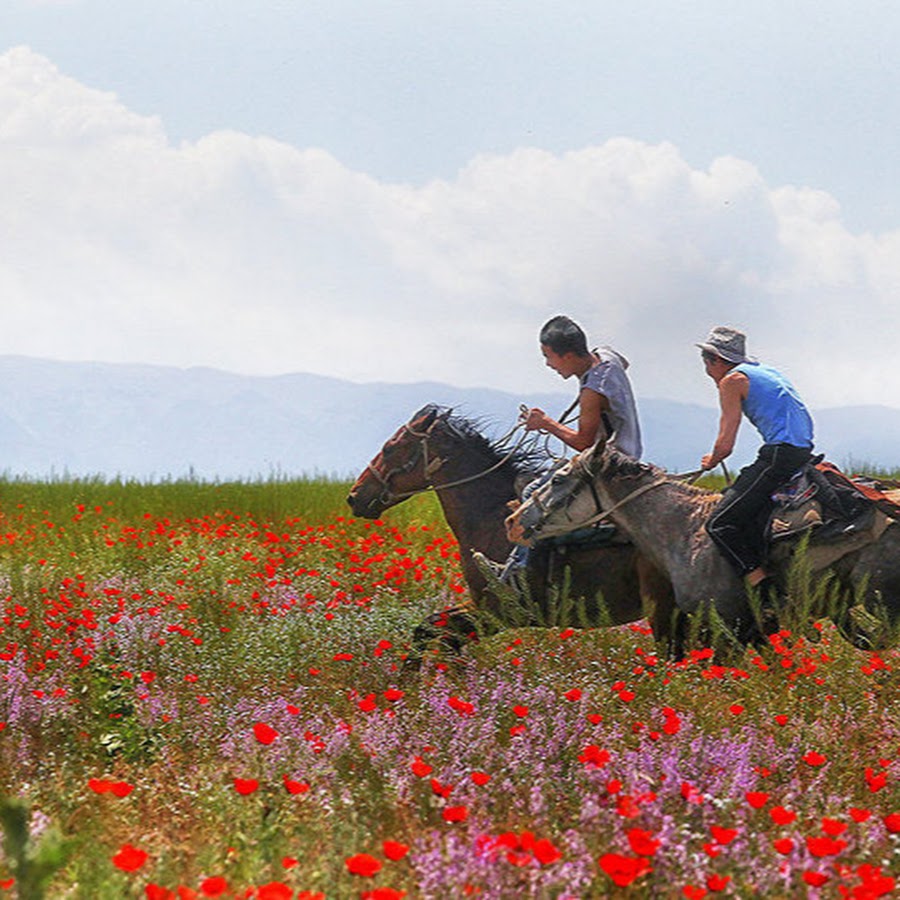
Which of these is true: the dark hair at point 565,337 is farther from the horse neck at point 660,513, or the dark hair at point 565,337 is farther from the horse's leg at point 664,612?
the horse's leg at point 664,612

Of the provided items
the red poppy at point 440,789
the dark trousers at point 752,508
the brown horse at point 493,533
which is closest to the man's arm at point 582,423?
the brown horse at point 493,533

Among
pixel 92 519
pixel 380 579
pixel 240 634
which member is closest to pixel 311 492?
pixel 92 519

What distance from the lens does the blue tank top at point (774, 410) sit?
7359 mm

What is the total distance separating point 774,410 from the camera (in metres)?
7.36

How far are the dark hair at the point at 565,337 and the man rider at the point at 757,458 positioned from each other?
0.92 meters

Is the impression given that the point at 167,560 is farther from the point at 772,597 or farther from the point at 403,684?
the point at 772,597

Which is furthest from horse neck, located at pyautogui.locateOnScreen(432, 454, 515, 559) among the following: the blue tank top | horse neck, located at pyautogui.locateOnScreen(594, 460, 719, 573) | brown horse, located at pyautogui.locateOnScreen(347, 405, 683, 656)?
the blue tank top

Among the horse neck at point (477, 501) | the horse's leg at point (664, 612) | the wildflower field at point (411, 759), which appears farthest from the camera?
the horse neck at point (477, 501)

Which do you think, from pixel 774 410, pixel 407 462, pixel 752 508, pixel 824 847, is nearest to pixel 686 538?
pixel 752 508

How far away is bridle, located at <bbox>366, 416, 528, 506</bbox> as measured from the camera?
8633mm

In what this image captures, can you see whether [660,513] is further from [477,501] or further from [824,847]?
[824,847]

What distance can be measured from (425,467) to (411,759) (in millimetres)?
3492

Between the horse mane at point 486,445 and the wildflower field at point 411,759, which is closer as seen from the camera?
the wildflower field at point 411,759

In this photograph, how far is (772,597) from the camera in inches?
285
